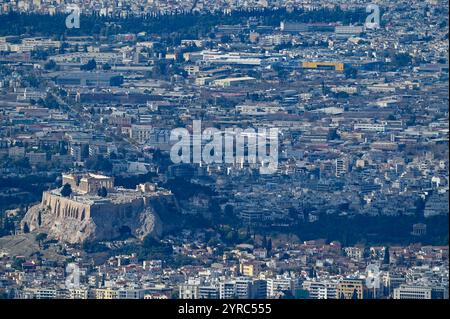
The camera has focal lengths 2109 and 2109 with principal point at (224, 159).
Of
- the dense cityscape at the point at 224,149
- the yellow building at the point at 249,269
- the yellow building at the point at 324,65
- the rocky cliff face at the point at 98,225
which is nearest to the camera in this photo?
the yellow building at the point at 249,269

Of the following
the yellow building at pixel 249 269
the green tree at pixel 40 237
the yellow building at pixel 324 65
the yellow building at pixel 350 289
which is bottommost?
the yellow building at pixel 324 65

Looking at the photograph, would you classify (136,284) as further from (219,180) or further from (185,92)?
(185,92)

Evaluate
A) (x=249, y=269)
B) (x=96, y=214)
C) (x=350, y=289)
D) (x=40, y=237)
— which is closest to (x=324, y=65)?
(x=96, y=214)

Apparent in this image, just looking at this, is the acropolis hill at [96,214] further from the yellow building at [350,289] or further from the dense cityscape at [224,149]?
the yellow building at [350,289]

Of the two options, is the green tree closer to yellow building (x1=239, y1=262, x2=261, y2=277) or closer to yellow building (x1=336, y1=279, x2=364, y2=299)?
yellow building (x1=239, y1=262, x2=261, y2=277)

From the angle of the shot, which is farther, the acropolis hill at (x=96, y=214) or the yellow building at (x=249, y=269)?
the acropolis hill at (x=96, y=214)

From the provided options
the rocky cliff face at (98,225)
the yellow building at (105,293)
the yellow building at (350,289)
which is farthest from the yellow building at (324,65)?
the yellow building at (105,293)

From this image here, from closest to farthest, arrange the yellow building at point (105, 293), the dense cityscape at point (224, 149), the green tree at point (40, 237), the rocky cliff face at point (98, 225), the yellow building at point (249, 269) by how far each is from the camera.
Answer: the yellow building at point (105, 293)
the yellow building at point (249, 269)
the dense cityscape at point (224, 149)
the green tree at point (40, 237)
the rocky cliff face at point (98, 225)

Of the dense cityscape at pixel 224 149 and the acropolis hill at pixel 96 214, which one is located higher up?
the acropolis hill at pixel 96 214

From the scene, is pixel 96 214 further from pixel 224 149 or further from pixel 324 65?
pixel 324 65
